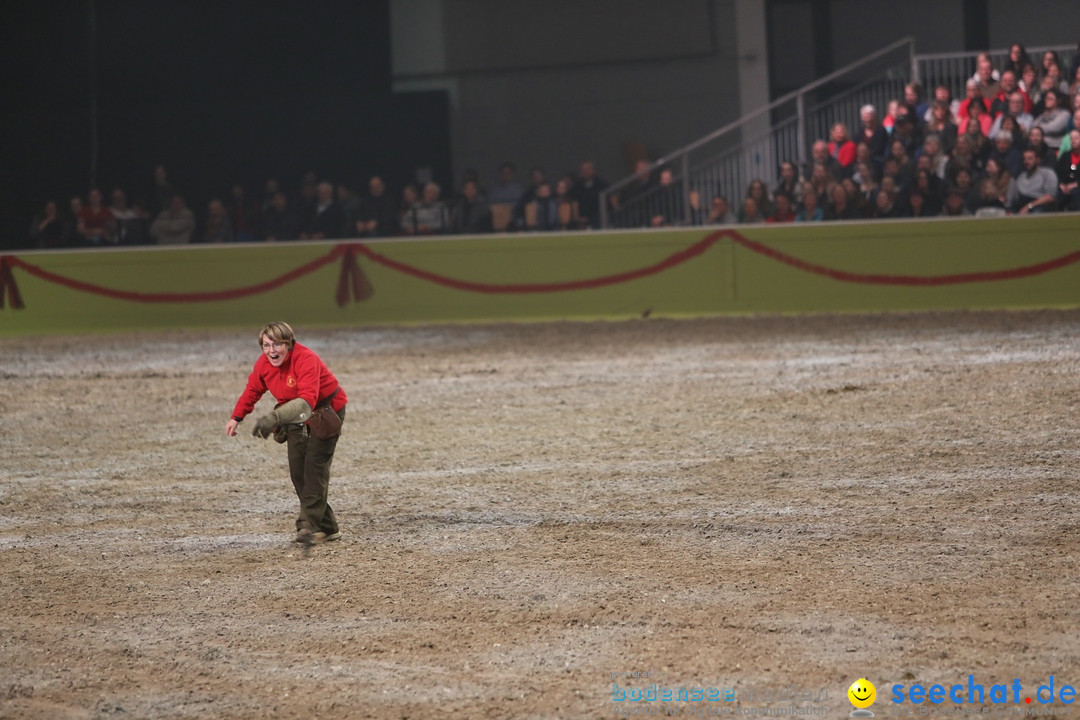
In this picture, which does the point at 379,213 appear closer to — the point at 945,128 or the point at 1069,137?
the point at 945,128

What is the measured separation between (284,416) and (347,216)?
54.5ft

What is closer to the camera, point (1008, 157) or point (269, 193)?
point (1008, 157)

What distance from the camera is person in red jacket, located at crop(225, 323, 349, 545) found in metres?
7.95

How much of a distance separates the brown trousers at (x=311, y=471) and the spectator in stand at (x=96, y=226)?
17.4m

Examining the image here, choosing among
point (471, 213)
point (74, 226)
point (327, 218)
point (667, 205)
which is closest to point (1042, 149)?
point (667, 205)

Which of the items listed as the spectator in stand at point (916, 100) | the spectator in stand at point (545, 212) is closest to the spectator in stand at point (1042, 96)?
the spectator in stand at point (916, 100)

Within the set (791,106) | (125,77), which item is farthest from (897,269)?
(125,77)

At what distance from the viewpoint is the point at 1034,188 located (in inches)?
757

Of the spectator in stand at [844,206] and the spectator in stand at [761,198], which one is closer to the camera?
the spectator in stand at [844,206]

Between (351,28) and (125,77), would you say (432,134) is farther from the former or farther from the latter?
(125,77)

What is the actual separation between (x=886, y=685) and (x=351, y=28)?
24030 mm

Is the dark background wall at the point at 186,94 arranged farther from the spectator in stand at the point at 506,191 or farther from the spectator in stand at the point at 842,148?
the spectator in stand at the point at 842,148

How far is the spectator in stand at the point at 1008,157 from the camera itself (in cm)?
1944

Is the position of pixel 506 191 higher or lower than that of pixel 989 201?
higher
